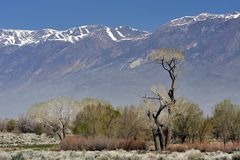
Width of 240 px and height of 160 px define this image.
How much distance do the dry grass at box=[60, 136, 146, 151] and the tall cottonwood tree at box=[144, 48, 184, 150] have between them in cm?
215

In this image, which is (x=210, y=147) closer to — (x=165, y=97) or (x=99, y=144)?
(x=165, y=97)

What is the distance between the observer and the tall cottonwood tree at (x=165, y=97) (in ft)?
184

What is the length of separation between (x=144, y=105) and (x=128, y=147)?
5.03 meters

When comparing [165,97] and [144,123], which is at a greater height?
[165,97]

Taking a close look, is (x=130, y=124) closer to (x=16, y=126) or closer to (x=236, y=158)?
(x=236, y=158)

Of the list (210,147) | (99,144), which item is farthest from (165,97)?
(210,147)

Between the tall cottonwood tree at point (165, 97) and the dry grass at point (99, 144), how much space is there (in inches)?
84.7

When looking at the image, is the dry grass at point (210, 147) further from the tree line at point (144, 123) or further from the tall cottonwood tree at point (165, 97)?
the tree line at point (144, 123)

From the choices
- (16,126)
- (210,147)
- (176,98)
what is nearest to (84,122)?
(176,98)

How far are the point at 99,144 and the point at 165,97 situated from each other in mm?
7515

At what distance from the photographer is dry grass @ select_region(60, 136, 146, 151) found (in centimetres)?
5469

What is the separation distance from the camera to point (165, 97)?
2255 inches

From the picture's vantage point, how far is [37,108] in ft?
345

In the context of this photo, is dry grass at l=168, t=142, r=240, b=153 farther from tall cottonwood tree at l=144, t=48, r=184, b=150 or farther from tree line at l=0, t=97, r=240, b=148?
tree line at l=0, t=97, r=240, b=148
